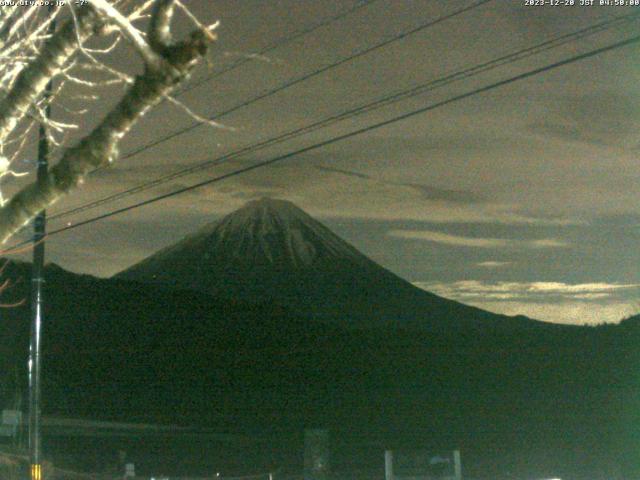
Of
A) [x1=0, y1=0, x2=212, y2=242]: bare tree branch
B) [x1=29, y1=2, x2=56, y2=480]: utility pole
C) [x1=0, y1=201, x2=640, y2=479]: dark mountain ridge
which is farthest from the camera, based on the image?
[x1=0, y1=201, x2=640, y2=479]: dark mountain ridge

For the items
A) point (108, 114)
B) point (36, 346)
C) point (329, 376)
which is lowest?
point (108, 114)

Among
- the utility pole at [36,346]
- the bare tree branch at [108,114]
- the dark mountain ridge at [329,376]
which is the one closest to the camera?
the bare tree branch at [108,114]

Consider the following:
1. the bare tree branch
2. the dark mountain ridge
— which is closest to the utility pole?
the bare tree branch

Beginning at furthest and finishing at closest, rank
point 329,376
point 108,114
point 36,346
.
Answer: point 329,376
point 36,346
point 108,114

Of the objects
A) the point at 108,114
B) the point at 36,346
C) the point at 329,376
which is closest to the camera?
the point at 108,114

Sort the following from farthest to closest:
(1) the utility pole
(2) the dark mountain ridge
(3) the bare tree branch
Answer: (2) the dark mountain ridge, (1) the utility pole, (3) the bare tree branch

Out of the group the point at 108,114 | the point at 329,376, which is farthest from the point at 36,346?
the point at 329,376

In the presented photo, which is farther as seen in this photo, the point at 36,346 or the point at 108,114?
the point at 36,346

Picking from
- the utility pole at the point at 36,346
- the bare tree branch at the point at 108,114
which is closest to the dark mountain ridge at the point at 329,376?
the utility pole at the point at 36,346

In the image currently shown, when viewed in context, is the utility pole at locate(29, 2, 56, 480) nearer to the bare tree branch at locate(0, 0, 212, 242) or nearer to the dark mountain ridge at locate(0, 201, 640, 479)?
the bare tree branch at locate(0, 0, 212, 242)

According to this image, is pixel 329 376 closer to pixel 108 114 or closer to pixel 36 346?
pixel 36 346

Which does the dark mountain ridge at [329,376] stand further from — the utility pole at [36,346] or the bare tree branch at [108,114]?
the bare tree branch at [108,114]
